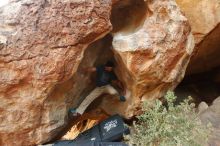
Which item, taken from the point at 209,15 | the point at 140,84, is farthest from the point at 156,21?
the point at 209,15

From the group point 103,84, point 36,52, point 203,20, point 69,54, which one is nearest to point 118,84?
point 103,84

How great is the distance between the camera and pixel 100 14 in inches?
205

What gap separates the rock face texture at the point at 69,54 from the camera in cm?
495

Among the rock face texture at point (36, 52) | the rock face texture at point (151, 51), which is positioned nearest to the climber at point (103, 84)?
the rock face texture at point (151, 51)

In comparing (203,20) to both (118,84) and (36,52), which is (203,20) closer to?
(118,84)

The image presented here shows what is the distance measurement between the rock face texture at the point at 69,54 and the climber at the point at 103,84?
0.33 ft

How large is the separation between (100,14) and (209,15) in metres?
3.00

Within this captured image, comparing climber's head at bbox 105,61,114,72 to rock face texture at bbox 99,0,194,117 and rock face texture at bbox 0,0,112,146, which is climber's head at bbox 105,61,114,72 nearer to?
rock face texture at bbox 99,0,194,117

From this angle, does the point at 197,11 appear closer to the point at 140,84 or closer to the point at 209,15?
the point at 209,15

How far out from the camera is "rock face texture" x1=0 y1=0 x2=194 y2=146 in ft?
16.2

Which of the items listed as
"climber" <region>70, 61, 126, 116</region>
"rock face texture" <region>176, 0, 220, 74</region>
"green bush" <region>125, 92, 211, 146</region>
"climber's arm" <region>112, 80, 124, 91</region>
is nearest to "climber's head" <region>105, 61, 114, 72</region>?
"climber" <region>70, 61, 126, 116</region>

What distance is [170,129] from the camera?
5105mm

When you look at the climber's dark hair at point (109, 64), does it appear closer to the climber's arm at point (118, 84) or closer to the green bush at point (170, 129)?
the climber's arm at point (118, 84)

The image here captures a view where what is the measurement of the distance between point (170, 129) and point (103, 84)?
1.46 m
